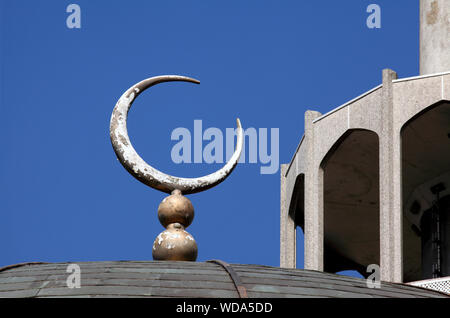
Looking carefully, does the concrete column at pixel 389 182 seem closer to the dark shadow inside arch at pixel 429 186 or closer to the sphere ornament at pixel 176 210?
the dark shadow inside arch at pixel 429 186

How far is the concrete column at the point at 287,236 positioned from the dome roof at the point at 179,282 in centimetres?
2186

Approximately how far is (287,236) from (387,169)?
709 cm

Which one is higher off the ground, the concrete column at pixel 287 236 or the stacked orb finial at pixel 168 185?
the concrete column at pixel 287 236

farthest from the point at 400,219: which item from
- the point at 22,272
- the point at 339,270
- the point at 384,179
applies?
the point at 22,272

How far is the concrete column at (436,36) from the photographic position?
33.6 m

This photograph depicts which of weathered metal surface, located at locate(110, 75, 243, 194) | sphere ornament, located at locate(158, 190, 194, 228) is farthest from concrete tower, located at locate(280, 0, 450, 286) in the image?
sphere ornament, located at locate(158, 190, 194, 228)

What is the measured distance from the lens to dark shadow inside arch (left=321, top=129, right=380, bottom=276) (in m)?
34.3

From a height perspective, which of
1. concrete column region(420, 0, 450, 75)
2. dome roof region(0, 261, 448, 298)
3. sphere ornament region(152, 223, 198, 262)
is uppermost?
concrete column region(420, 0, 450, 75)

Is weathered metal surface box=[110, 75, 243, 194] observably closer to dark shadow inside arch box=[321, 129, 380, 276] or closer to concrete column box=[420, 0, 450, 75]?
dark shadow inside arch box=[321, 129, 380, 276]

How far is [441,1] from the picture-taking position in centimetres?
3366

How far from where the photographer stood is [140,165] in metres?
16.2

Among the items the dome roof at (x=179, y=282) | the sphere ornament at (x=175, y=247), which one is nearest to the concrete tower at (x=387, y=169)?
the sphere ornament at (x=175, y=247)

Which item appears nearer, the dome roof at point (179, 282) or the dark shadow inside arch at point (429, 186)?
the dome roof at point (179, 282)

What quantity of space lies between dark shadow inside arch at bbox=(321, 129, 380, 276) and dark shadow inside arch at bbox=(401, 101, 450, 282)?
1040mm
